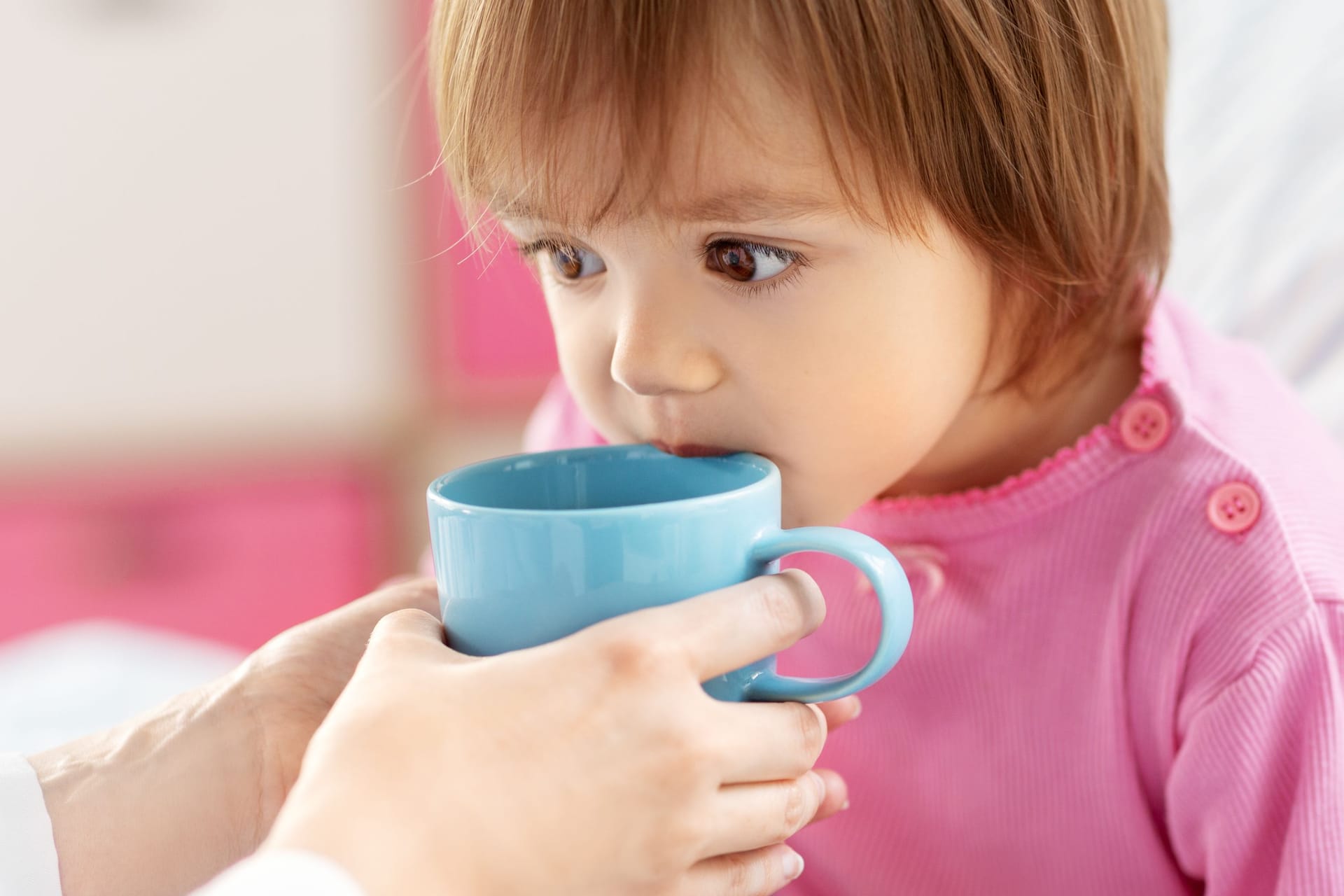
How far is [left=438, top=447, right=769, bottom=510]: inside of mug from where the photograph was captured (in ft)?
2.16

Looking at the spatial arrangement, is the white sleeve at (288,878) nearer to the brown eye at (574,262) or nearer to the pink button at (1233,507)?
the brown eye at (574,262)

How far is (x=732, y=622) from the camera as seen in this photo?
544 mm

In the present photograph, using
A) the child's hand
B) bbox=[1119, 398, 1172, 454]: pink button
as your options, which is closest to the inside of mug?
the child's hand

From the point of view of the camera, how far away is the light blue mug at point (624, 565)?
53 cm

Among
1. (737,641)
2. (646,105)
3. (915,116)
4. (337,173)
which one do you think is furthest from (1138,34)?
(337,173)

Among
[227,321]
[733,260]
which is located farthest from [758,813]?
[227,321]

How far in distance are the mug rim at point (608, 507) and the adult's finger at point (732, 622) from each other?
0.04 metres

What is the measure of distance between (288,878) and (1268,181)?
94cm

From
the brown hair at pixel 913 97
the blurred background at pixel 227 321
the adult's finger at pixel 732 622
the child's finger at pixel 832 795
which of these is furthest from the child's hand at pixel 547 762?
the blurred background at pixel 227 321

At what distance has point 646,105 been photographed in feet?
1.93

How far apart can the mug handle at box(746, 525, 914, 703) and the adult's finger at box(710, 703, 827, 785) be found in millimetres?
14

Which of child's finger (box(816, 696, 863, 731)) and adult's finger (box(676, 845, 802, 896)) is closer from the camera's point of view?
adult's finger (box(676, 845, 802, 896))

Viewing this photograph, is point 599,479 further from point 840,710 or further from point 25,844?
point 25,844

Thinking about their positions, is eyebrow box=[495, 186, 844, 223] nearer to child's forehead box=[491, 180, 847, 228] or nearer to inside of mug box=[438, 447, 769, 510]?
child's forehead box=[491, 180, 847, 228]
